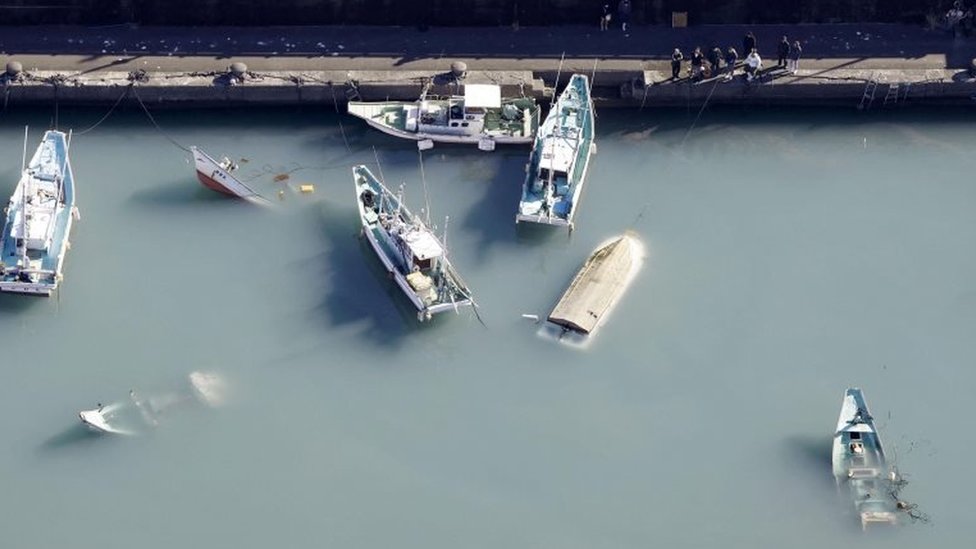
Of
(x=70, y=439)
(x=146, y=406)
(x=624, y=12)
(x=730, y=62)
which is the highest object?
(x=624, y=12)

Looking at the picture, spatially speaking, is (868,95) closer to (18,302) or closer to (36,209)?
(36,209)

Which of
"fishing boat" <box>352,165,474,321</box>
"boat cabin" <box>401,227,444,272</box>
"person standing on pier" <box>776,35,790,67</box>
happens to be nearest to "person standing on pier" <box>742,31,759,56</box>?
"person standing on pier" <box>776,35,790,67</box>

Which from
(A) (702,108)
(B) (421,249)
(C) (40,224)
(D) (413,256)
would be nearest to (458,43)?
(A) (702,108)

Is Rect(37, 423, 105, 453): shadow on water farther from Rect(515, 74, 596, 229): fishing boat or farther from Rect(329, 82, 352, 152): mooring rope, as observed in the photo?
Rect(515, 74, 596, 229): fishing boat

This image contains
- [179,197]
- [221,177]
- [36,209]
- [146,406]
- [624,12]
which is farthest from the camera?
[624,12]

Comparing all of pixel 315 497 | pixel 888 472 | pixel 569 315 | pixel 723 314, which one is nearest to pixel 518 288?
pixel 569 315

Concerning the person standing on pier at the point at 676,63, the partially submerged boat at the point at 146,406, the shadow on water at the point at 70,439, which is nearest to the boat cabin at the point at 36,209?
the partially submerged boat at the point at 146,406

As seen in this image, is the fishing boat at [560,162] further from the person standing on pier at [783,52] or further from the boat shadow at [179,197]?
the boat shadow at [179,197]
